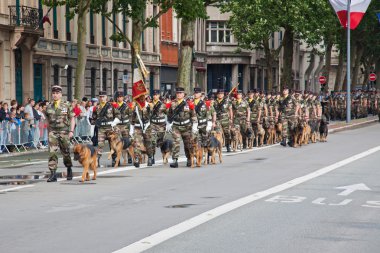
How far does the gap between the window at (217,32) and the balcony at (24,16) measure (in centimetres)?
3757

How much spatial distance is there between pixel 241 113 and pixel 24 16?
1396 centimetres

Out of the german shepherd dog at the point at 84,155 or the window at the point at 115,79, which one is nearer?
the german shepherd dog at the point at 84,155

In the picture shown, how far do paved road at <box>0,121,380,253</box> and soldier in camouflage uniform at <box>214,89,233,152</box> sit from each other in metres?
6.53

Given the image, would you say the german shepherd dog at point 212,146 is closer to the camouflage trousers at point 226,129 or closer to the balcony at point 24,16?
the camouflage trousers at point 226,129

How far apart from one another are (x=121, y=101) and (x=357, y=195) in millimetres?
8871

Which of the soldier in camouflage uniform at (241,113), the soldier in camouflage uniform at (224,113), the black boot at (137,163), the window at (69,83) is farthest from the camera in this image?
the window at (69,83)

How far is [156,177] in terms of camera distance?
68.7 ft

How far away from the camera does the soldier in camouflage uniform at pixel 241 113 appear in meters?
32.2

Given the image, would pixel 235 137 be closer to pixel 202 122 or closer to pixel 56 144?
pixel 202 122

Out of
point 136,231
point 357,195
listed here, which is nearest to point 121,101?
point 357,195

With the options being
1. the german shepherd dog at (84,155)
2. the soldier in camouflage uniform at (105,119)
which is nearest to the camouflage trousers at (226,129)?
the soldier in camouflage uniform at (105,119)

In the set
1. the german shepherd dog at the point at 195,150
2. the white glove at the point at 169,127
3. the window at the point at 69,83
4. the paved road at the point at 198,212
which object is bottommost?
the paved road at the point at 198,212

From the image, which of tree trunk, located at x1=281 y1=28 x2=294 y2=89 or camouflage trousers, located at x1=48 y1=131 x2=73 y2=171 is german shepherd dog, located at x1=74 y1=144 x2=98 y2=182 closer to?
camouflage trousers, located at x1=48 y1=131 x2=73 y2=171

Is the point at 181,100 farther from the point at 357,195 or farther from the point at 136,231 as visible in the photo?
the point at 136,231
